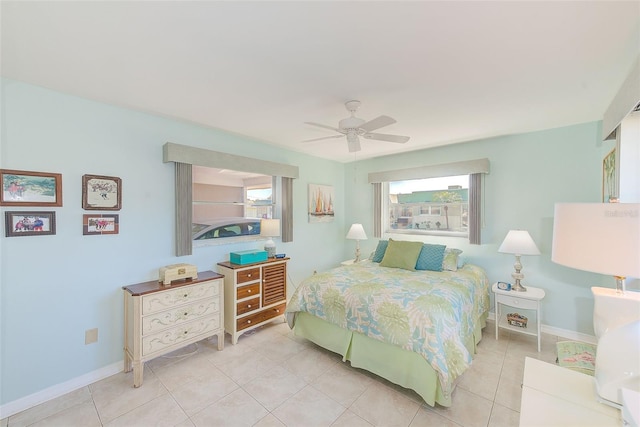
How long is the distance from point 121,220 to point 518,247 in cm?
423

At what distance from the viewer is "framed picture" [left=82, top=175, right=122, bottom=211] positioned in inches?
90.4

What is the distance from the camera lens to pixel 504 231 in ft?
11.2

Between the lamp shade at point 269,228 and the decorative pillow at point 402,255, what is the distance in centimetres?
154

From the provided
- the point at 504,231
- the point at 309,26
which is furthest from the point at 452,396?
the point at 309,26

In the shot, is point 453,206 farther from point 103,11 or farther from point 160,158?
point 103,11

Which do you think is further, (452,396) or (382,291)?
(382,291)

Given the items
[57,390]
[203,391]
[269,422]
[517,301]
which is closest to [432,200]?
→ [517,301]

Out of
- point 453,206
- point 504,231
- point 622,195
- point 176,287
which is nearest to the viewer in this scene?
point 622,195

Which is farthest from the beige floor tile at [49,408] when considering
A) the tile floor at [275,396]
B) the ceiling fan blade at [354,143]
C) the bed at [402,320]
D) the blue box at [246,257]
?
the ceiling fan blade at [354,143]

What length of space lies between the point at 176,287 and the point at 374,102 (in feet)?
8.41

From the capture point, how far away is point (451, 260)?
3.31 metres

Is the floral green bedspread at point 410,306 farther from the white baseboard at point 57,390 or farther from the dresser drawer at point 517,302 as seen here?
the white baseboard at point 57,390

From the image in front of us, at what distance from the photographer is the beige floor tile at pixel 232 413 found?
1.87 meters

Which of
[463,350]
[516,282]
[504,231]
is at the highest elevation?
[504,231]
